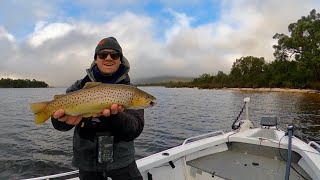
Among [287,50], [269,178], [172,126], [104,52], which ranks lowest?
[172,126]

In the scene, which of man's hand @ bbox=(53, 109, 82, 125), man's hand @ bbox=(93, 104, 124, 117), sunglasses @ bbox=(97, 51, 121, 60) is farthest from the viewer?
sunglasses @ bbox=(97, 51, 121, 60)

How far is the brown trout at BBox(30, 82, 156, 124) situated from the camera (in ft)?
9.35

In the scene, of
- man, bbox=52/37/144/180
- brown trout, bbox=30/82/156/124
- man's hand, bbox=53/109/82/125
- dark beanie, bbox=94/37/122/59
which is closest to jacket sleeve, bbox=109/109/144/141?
man, bbox=52/37/144/180

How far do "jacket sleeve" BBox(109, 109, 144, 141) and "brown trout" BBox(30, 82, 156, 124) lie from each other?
12cm

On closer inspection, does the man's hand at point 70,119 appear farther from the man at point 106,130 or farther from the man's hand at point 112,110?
the man's hand at point 112,110

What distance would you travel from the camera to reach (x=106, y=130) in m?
3.02

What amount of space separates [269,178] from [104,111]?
389 cm

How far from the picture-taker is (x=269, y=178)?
5.37m

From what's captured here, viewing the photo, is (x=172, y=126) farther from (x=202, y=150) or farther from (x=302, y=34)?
(x=302, y=34)

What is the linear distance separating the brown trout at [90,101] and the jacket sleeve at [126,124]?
0.38ft

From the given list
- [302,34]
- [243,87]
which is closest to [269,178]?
[302,34]

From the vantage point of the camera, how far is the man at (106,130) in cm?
290

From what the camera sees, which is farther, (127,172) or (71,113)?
(127,172)

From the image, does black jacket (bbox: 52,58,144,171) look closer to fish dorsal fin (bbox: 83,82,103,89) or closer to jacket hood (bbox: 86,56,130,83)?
jacket hood (bbox: 86,56,130,83)
